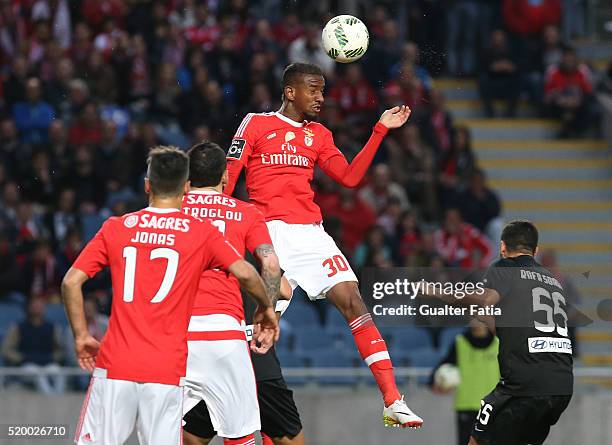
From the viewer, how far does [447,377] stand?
40.9ft

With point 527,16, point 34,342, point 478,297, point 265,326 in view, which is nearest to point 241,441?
point 265,326

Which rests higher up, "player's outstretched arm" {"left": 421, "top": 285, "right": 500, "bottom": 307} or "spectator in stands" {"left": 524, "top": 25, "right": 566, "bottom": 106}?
"spectator in stands" {"left": 524, "top": 25, "right": 566, "bottom": 106}

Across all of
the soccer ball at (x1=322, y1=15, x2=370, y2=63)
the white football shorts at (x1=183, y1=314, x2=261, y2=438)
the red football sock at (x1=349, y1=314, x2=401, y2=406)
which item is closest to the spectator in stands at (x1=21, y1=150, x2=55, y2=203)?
the soccer ball at (x1=322, y1=15, x2=370, y2=63)

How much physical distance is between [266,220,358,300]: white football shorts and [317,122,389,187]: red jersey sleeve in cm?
44

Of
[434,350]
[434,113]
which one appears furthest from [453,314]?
[434,113]

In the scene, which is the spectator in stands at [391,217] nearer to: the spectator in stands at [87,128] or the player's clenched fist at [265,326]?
the spectator in stands at [87,128]

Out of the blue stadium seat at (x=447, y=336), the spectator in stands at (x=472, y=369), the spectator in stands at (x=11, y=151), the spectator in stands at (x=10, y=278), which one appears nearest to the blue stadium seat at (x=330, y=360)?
the blue stadium seat at (x=447, y=336)

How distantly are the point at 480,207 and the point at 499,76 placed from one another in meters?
1.77

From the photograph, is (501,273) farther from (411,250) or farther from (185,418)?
(411,250)

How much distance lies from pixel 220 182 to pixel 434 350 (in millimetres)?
6735

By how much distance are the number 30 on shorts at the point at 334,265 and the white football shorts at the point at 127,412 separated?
2317 mm

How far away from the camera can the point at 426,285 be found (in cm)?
1209

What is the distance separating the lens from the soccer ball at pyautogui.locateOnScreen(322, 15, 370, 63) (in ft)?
32.7

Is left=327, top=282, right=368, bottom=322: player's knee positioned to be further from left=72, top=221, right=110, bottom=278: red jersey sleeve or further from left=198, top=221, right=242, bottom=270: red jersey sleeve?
left=72, top=221, right=110, bottom=278: red jersey sleeve
